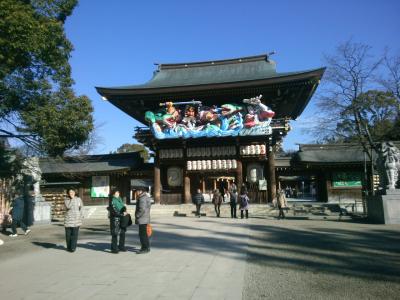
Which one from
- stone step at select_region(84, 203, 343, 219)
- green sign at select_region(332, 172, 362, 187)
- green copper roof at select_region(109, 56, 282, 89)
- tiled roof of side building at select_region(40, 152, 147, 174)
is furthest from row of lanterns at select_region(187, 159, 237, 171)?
green sign at select_region(332, 172, 362, 187)

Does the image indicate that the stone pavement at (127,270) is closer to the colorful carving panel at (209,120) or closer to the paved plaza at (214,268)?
the paved plaza at (214,268)

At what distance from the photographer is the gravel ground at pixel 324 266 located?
5398 millimetres

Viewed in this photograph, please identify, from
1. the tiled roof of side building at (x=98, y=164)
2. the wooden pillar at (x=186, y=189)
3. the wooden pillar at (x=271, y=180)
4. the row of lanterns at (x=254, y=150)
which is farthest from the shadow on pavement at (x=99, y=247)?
the tiled roof of side building at (x=98, y=164)

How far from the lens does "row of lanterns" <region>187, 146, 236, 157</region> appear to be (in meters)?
25.4

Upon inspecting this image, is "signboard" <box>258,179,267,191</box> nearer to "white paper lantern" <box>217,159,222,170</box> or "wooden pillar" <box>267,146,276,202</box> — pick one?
"wooden pillar" <box>267,146,276,202</box>

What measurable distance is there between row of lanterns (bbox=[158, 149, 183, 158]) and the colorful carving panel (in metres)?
1.29

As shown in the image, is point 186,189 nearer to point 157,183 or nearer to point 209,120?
point 157,183

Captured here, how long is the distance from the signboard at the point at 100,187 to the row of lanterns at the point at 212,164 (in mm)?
7282

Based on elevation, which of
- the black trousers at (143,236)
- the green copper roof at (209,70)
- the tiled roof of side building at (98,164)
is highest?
the green copper roof at (209,70)

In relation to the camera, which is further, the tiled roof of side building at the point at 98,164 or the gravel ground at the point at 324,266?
the tiled roof of side building at the point at 98,164

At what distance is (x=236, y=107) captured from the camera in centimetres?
2480

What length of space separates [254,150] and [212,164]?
10.4 feet

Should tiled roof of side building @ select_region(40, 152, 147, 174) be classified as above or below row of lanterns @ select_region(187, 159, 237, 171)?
above

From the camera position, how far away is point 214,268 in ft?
23.2
